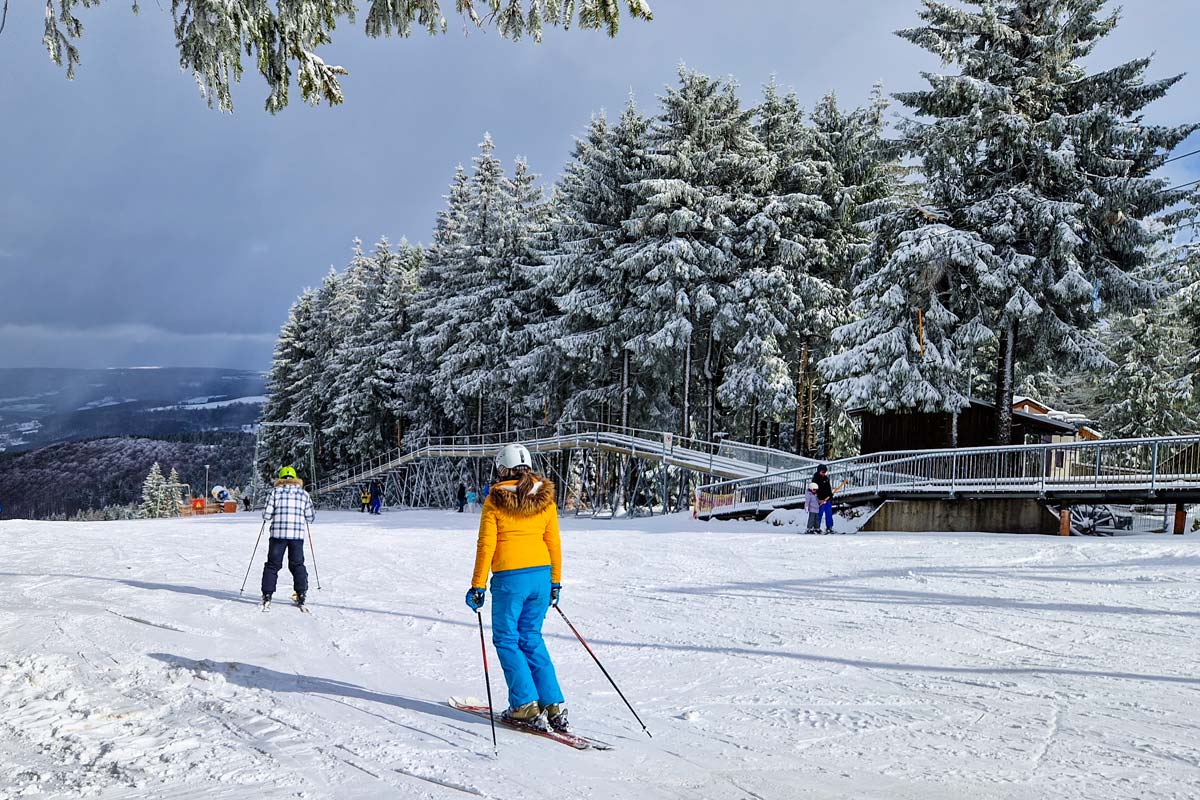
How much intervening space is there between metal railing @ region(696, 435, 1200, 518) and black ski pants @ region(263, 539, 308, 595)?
13831 mm

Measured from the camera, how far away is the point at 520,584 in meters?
5.24

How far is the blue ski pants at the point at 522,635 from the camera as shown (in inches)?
206

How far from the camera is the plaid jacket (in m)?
9.65

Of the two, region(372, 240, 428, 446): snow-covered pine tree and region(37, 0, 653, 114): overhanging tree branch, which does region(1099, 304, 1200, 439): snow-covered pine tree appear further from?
region(37, 0, 653, 114): overhanging tree branch

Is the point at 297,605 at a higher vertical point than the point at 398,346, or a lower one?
lower

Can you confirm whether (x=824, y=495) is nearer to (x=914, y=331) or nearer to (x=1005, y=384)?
(x=914, y=331)

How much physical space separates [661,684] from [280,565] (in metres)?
5.21

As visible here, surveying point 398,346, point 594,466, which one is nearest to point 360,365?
point 398,346

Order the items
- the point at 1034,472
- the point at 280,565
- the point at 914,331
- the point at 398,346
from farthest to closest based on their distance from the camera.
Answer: the point at 398,346 < the point at 914,331 < the point at 1034,472 < the point at 280,565

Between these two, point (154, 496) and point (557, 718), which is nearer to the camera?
point (557, 718)

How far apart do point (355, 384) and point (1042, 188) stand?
37.2 metres

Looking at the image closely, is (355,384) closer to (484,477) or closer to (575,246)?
(484,477)

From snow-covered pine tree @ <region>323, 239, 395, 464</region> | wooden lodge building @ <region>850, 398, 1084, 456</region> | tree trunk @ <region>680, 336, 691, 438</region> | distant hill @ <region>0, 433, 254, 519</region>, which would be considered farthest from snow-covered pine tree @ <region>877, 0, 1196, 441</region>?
distant hill @ <region>0, 433, 254, 519</region>

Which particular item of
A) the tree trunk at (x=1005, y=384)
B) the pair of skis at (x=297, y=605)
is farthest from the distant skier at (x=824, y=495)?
the pair of skis at (x=297, y=605)
